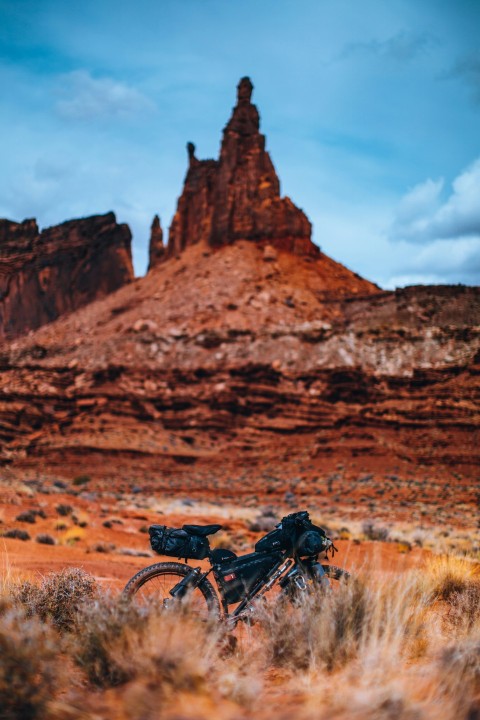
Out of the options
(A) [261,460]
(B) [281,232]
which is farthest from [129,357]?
(B) [281,232]

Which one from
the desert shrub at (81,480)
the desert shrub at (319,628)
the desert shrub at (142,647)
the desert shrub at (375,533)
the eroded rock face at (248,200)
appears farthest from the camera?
the eroded rock face at (248,200)

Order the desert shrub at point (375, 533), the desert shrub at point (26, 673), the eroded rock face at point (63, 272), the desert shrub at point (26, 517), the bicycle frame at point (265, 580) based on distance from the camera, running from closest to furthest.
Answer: the desert shrub at point (26, 673) → the bicycle frame at point (265, 580) → the desert shrub at point (26, 517) → the desert shrub at point (375, 533) → the eroded rock face at point (63, 272)

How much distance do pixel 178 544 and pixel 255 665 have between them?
132cm

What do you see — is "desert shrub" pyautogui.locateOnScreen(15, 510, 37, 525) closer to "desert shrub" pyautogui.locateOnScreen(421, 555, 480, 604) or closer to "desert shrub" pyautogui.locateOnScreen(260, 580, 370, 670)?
"desert shrub" pyautogui.locateOnScreen(421, 555, 480, 604)

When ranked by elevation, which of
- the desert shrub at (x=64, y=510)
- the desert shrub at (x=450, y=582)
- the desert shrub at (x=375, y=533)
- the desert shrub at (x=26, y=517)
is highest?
the desert shrub at (x=450, y=582)

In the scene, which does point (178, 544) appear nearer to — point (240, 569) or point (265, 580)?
point (240, 569)

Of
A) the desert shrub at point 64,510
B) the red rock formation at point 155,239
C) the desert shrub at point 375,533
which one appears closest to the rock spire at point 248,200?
the red rock formation at point 155,239

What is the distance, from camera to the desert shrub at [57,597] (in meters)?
5.36

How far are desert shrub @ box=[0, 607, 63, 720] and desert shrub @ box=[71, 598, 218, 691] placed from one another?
297 millimetres

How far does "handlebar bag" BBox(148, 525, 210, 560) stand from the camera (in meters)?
5.24

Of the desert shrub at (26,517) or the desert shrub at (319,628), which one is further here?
the desert shrub at (26,517)

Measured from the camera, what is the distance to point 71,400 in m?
44.9

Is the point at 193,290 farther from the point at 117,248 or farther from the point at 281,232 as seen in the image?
the point at 117,248

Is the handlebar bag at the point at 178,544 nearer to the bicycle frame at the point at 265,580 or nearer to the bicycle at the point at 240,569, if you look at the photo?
the bicycle at the point at 240,569
